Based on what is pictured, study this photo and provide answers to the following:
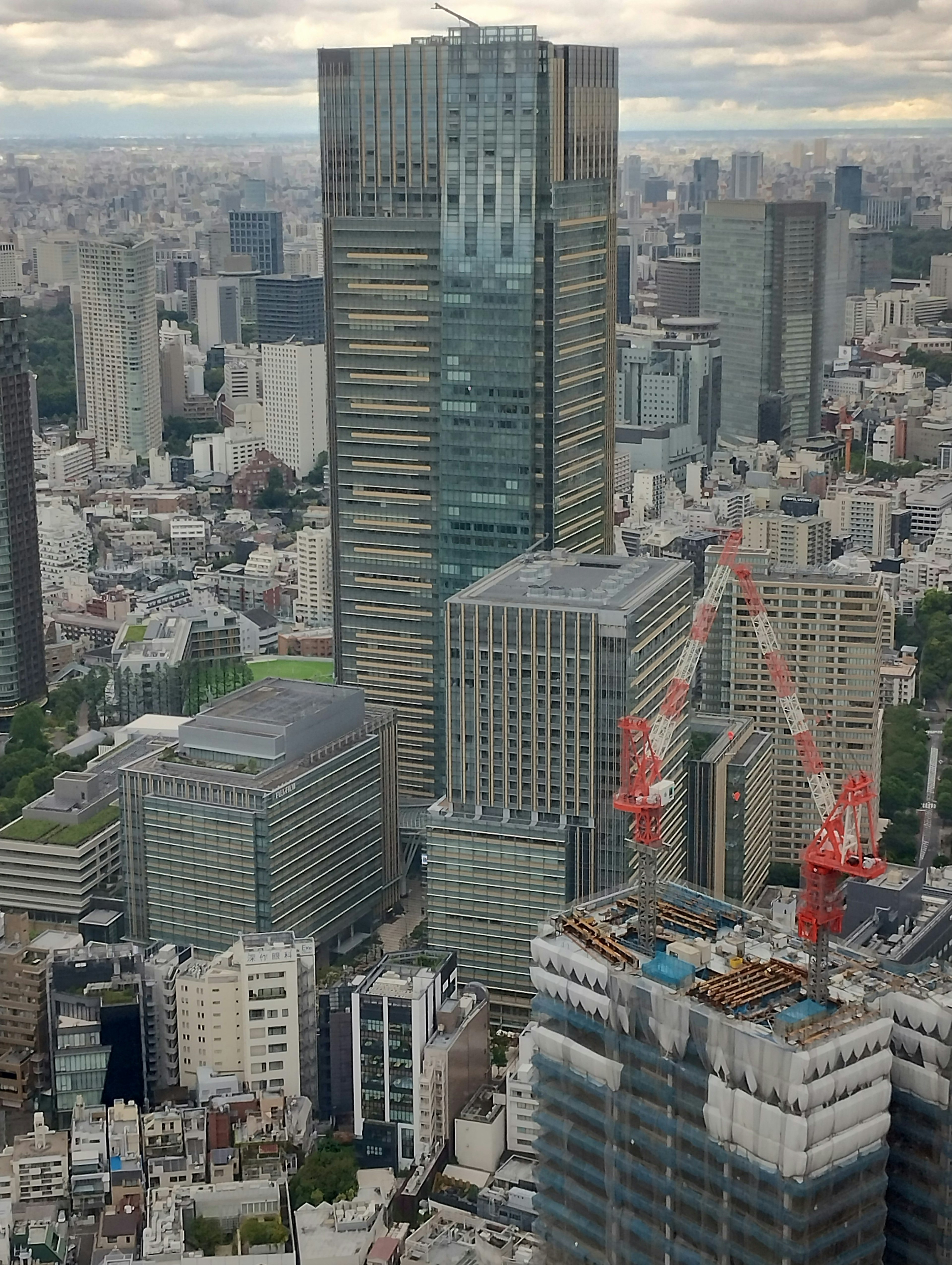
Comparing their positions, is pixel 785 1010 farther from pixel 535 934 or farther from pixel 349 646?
pixel 349 646

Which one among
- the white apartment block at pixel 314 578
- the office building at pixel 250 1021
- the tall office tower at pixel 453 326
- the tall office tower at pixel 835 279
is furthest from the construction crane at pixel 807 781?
the tall office tower at pixel 835 279

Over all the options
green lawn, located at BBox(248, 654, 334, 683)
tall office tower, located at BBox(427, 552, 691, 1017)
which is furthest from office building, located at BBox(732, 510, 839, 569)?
tall office tower, located at BBox(427, 552, 691, 1017)

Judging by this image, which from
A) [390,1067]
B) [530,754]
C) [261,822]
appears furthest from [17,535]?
[390,1067]

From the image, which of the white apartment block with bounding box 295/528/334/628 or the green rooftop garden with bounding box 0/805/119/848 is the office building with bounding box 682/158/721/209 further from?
the green rooftop garden with bounding box 0/805/119/848

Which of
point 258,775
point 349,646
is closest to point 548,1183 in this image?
point 258,775

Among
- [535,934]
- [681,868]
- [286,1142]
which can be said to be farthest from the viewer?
[681,868]

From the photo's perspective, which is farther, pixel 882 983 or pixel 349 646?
pixel 349 646
